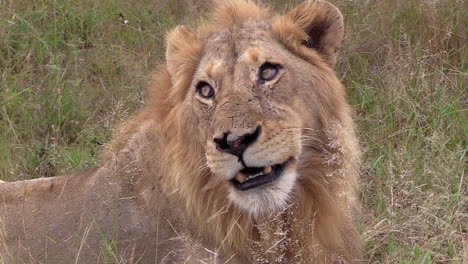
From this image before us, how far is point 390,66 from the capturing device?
5660mm

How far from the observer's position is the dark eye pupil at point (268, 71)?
3504mm

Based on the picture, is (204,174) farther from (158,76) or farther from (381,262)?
(381,262)

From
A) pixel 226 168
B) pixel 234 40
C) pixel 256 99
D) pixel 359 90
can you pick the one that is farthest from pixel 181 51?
pixel 359 90

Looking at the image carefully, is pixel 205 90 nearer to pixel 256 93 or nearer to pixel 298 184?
pixel 256 93

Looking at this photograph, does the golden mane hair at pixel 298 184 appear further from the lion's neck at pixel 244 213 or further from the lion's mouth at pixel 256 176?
the lion's mouth at pixel 256 176

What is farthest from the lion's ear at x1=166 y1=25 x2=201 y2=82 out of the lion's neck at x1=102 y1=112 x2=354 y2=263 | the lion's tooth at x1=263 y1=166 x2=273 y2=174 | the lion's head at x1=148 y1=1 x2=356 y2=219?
the lion's tooth at x1=263 y1=166 x2=273 y2=174

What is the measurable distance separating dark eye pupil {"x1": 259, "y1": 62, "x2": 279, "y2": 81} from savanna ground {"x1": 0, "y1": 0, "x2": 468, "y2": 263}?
3.36ft

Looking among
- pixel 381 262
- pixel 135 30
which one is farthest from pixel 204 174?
pixel 135 30

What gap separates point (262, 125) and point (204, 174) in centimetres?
47

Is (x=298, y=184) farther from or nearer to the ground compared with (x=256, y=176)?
nearer to the ground

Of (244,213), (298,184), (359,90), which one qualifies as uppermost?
(298,184)

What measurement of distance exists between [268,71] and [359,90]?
218 cm

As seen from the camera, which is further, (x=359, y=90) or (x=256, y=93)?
(x=359, y=90)

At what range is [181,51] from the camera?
12.6 ft
